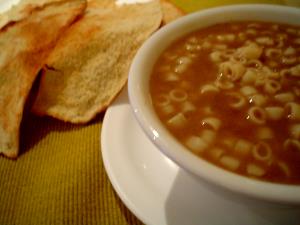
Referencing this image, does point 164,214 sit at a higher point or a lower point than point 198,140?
lower

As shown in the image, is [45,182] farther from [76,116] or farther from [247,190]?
[247,190]

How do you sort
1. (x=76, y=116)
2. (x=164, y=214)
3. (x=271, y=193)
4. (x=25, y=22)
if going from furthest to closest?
(x=25, y=22) → (x=76, y=116) → (x=164, y=214) → (x=271, y=193)

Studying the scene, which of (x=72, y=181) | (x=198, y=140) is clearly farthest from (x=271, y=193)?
(x=72, y=181)

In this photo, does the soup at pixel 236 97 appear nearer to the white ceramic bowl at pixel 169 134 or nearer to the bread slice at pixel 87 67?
the white ceramic bowl at pixel 169 134

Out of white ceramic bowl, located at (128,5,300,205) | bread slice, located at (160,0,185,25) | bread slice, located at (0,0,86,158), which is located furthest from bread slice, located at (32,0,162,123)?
white ceramic bowl, located at (128,5,300,205)

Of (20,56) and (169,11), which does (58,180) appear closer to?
(20,56)

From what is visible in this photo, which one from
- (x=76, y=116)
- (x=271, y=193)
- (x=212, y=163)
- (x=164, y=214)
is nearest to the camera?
(x=271, y=193)
